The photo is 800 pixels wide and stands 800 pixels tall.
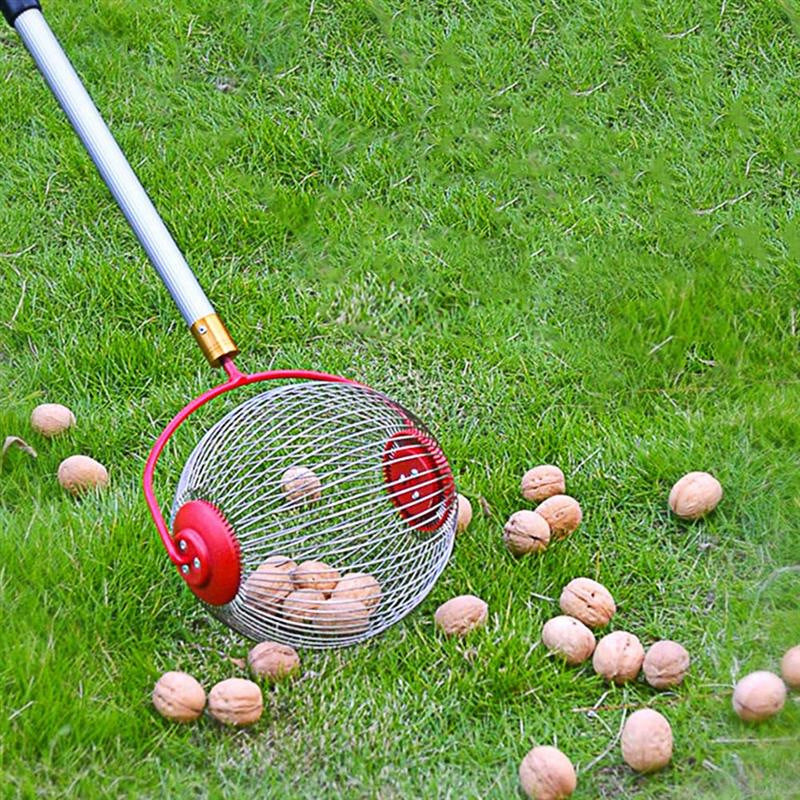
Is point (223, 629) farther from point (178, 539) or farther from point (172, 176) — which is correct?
point (172, 176)

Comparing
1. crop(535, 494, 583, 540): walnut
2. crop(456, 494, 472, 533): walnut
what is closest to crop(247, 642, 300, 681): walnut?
crop(456, 494, 472, 533): walnut

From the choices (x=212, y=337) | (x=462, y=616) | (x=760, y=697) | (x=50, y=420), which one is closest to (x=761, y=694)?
(x=760, y=697)

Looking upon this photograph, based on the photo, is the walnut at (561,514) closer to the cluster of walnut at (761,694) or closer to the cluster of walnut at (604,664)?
the cluster of walnut at (604,664)

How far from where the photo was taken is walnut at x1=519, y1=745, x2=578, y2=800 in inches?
93.2

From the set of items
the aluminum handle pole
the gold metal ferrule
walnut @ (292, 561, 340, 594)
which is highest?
the aluminum handle pole

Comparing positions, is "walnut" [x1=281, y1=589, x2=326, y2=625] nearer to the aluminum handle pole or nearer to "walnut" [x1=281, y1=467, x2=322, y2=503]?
"walnut" [x1=281, y1=467, x2=322, y2=503]

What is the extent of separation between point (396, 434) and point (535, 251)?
4.33 feet

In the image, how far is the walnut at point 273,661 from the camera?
2.58m

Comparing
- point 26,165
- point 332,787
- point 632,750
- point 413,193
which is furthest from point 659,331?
point 26,165

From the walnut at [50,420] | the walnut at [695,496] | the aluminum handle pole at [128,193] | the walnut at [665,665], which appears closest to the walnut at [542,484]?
the walnut at [695,496]

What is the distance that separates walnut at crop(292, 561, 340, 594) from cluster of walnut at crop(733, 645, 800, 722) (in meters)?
0.76

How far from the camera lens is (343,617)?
2.54m

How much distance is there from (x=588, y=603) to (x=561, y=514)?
242 millimetres

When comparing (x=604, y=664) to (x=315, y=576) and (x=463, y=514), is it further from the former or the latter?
(x=315, y=576)
